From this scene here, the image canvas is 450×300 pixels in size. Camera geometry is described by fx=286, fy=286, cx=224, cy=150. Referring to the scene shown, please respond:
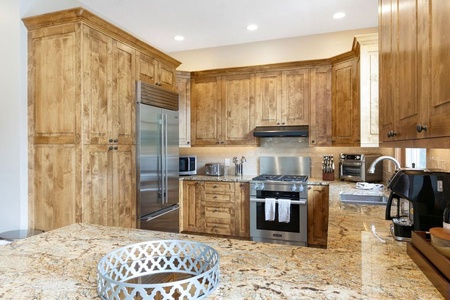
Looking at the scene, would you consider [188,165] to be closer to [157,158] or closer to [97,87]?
[157,158]

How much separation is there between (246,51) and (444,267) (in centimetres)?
419

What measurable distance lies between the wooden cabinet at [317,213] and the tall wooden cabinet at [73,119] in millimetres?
2270

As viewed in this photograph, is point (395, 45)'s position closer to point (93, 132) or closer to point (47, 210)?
point (93, 132)

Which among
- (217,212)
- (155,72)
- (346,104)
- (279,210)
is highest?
(155,72)

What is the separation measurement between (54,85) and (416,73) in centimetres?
272

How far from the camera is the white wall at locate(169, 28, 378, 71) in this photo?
4090mm

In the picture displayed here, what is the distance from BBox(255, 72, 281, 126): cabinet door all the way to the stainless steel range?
2.87 feet

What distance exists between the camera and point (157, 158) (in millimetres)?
3455

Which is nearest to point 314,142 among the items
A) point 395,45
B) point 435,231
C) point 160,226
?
point 160,226

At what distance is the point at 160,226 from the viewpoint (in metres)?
3.52

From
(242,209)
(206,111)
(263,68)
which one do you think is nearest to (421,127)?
(242,209)

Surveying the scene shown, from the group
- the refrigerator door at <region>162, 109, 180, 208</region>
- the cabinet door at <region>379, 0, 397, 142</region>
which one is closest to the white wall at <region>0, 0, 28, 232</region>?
the refrigerator door at <region>162, 109, 180, 208</region>

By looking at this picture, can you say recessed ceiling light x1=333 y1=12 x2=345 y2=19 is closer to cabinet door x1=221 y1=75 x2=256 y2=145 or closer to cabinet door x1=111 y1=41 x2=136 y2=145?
cabinet door x1=221 y1=75 x2=256 y2=145

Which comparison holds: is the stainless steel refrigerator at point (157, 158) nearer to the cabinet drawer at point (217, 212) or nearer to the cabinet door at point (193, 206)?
the cabinet door at point (193, 206)
